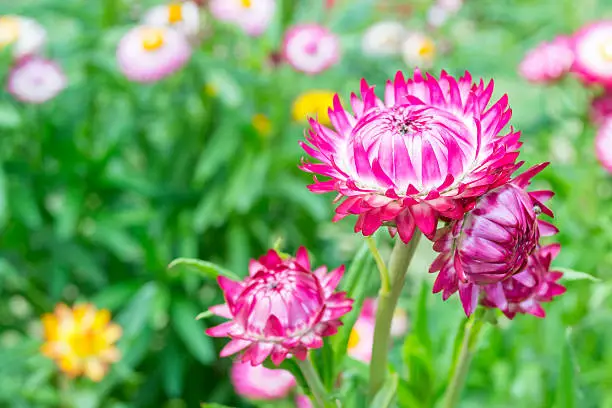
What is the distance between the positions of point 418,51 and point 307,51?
496 mm

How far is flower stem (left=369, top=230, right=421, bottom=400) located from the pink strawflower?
67 millimetres

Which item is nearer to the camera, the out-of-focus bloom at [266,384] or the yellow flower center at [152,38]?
the out-of-focus bloom at [266,384]

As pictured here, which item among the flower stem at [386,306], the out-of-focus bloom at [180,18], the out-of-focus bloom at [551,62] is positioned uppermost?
the out-of-focus bloom at [180,18]

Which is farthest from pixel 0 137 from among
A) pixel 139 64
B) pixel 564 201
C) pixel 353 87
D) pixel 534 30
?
pixel 534 30

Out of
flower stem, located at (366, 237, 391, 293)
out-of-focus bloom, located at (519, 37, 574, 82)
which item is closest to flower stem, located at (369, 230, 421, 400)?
flower stem, located at (366, 237, 391, 293)

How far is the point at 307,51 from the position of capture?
1938 millimetres

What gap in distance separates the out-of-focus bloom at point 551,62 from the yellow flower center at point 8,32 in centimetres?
120

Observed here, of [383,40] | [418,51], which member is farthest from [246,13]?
[418,51]

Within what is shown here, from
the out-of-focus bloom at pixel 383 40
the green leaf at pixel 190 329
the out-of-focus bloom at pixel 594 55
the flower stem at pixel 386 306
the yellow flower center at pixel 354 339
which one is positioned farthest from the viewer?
the out-of-focus bloom at pixel 383 40

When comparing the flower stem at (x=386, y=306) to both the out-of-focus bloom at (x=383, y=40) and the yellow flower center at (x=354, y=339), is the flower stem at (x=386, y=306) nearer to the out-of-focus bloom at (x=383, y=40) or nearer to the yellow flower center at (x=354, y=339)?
the yellow flower center at (x=354, y=339)

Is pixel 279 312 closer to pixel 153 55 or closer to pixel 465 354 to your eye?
pixel 465 354

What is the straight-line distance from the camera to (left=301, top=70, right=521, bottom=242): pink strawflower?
0.57m

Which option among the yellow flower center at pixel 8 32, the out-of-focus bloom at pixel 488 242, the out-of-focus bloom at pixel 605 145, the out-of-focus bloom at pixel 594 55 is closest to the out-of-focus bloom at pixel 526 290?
the out-of-focus bloom at pixel 488 242

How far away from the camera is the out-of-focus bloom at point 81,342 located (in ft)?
5.32
